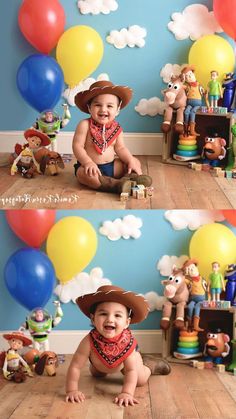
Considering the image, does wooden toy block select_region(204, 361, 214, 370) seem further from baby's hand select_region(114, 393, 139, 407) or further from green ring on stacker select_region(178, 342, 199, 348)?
baby's hand select_region(114, 393, 139, 407)

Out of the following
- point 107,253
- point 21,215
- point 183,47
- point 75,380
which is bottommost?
point 75,380

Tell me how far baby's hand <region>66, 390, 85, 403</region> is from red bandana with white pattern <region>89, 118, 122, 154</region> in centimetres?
115

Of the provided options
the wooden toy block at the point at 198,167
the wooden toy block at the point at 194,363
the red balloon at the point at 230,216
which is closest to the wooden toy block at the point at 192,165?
the wooden toy block at the point at 198,167

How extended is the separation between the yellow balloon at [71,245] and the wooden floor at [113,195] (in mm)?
184

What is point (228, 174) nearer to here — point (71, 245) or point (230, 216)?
point (230, 216)

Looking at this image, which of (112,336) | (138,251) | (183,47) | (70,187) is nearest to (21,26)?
(183,47)

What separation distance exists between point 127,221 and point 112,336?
0.88 meters

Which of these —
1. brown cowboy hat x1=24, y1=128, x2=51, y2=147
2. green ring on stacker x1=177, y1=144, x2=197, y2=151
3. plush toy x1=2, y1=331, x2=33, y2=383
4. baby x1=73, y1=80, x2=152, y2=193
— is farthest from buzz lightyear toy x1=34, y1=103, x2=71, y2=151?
plush toy x1=2, y1=331, x2=33, y2=383

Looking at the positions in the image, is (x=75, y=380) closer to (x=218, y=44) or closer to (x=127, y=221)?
(x=127, y=221)

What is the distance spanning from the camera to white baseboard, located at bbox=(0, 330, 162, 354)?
142 inches

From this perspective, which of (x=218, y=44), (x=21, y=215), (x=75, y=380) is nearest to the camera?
(x=75, y=380)

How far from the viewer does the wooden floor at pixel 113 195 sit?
122 inches

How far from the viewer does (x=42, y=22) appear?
3.99 meters

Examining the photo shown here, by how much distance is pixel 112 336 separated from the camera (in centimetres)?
281
